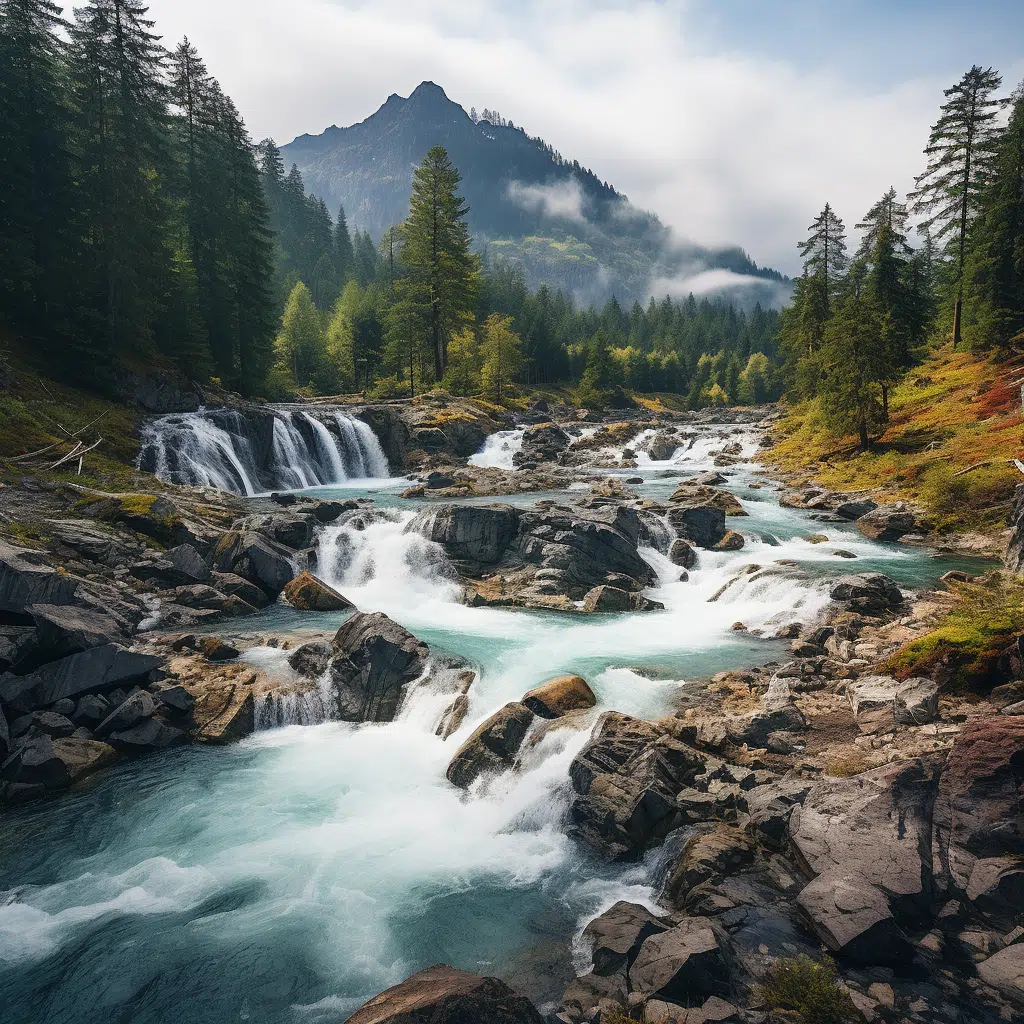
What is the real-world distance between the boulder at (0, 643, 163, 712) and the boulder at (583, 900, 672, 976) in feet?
41.3

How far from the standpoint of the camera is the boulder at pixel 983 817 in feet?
24.3

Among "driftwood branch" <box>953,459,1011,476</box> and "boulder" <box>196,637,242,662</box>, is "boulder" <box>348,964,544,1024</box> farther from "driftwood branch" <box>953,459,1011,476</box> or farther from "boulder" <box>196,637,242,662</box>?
"driftwood branch" <box>953,459,1011,476</box>

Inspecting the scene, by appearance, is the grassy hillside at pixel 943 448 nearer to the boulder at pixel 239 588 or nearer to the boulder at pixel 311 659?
the boulder at pixel 311 659

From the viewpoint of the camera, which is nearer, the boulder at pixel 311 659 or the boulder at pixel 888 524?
the boulder at pixel 311 659

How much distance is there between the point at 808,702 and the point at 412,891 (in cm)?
969

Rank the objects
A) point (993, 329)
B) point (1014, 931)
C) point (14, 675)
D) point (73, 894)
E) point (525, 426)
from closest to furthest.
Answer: point (1014, 931)
point (73, 894)
point (14, 675)
point (993, 329)
point (525, 426)

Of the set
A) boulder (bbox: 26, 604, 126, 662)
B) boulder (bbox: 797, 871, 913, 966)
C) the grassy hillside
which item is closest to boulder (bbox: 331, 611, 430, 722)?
boulder (bbox: 26, 604, 126, 662)

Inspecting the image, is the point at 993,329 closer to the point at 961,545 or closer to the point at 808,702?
the point at 961,545

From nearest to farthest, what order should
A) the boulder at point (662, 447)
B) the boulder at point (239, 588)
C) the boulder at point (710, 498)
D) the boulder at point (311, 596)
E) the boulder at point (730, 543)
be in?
the boulder at point (239, 588)
the boulder at point (311, 596)
the boulder at point (730, 543)
the boulder at point (710, 498)
the boulder at point (662, 447)

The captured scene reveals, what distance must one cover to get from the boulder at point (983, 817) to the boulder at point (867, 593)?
35.5ft

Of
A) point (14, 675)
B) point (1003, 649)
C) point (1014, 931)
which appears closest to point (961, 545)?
point (1003, 649)

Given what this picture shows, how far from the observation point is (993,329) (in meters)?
41.9

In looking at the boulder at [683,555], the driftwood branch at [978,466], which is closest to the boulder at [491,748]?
the boulder at [683,555]

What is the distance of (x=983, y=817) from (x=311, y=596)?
66.9ft
